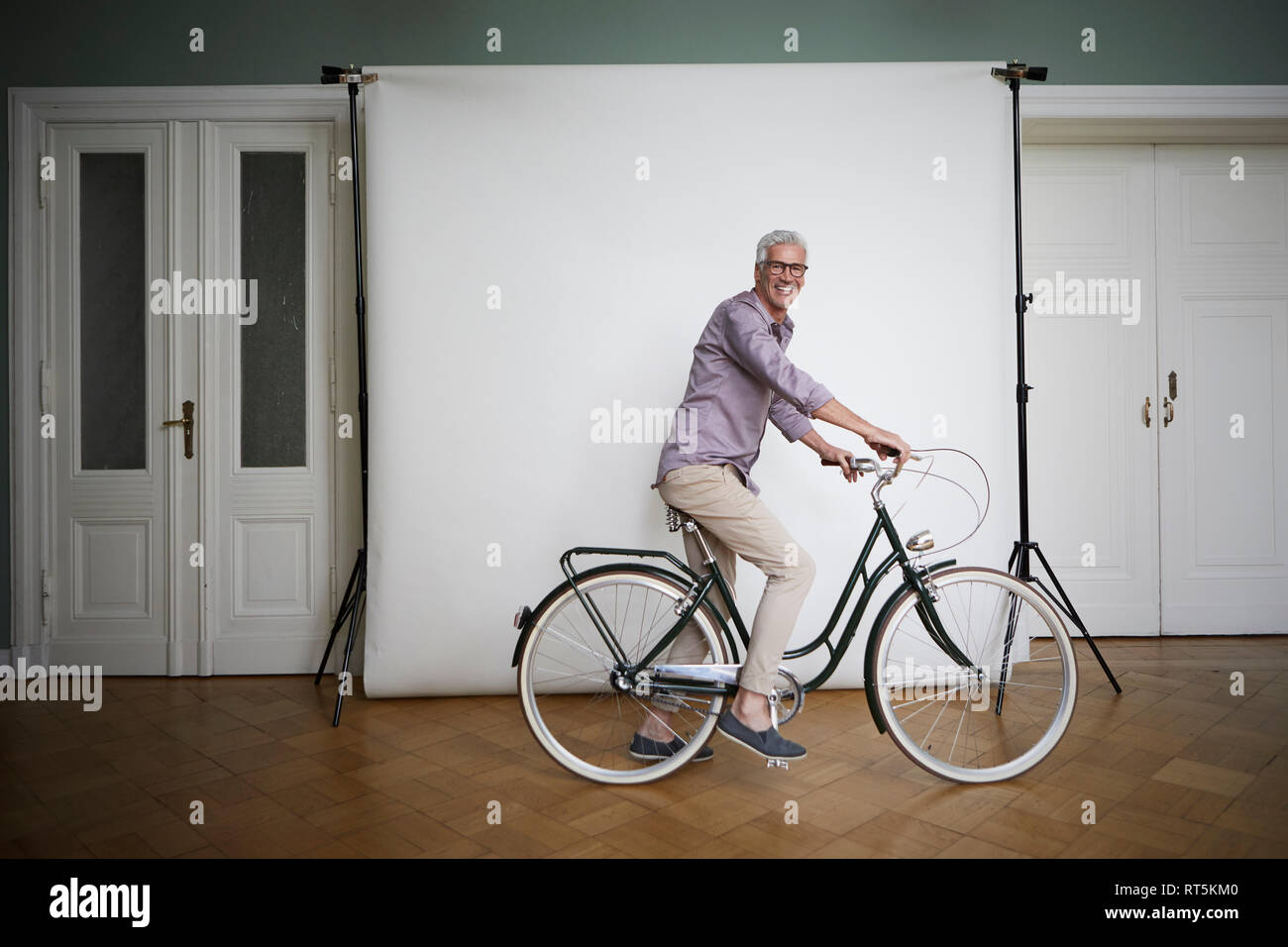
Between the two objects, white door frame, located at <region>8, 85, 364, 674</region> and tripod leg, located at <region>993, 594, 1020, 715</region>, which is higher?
white door frame, located at <region>8, 85, 364, 674</region>

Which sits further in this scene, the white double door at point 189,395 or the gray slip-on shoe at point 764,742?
the white double door at point 189,395

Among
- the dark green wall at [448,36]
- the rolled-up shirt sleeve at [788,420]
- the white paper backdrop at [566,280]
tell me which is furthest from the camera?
the dark green wall at [448,36]

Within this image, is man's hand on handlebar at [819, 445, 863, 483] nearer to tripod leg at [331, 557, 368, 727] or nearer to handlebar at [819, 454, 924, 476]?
handlebar at [819, 454, 924, 476]

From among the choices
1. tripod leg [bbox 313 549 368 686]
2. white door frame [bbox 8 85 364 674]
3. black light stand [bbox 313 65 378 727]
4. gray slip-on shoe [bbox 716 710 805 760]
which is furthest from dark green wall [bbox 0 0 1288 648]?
gray slip-on shoe [bbox 716 710 805 760]

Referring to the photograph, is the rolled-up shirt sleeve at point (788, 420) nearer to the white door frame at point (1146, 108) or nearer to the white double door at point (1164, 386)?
the white double door at point (1164, 386)

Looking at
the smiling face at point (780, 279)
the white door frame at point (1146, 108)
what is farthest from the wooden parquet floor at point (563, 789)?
the white door frame at point (1146, 108)

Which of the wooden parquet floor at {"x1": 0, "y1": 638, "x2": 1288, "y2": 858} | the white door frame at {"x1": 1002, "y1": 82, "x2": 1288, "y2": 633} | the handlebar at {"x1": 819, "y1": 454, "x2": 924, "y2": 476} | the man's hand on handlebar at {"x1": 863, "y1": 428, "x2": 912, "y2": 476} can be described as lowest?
the wooden parquet floor at {"x1": 0, "y1": 638, "x2": 1288, "y2": 858}

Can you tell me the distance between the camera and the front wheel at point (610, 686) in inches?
90.2

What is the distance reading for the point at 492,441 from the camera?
315 cm

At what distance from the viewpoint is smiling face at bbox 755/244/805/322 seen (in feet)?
7.63

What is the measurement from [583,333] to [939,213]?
1.40 metres

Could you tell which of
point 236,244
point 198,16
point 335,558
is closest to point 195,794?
point 335,558

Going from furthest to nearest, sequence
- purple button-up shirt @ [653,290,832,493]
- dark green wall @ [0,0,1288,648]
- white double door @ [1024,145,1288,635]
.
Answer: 1. white double door @ [1024,145,1288,635]
2. dark green wall @ [0,0,1288,648]
3. purple button-up shirt @ [653,290,832,493]

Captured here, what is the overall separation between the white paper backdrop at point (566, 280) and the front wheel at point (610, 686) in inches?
8.4
